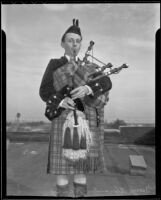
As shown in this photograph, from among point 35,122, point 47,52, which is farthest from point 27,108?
point 47,52

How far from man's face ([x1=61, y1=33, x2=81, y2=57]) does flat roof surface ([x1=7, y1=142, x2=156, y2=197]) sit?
54 centimetres

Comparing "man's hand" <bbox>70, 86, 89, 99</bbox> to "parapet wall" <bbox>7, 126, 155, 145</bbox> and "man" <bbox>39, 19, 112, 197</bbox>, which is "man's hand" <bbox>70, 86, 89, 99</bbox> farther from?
"parapet wall" <bbox>7, 126, 155, 145</bbox>

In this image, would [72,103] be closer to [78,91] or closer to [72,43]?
[78,91]

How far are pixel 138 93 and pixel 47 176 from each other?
0.69m

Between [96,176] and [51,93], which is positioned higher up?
[51,93]

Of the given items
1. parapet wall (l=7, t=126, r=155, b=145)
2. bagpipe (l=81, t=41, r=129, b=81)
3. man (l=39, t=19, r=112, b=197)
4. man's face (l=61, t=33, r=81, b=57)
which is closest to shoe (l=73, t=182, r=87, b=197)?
man (l=39, t=19, r=112, b=197)

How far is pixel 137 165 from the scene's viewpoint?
163 cm

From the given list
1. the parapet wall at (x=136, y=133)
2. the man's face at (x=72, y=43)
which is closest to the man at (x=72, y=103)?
the man's face at (x=72, y=43)

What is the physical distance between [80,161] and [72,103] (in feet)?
1.05

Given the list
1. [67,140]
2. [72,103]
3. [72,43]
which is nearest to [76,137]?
[67,140]

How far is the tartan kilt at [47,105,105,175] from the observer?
1589 mm

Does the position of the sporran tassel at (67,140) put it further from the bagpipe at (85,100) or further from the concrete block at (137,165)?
the concrete block at (137,165)

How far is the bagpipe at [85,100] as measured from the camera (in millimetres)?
1584

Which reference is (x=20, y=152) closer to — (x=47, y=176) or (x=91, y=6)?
(x=47, y=176)
